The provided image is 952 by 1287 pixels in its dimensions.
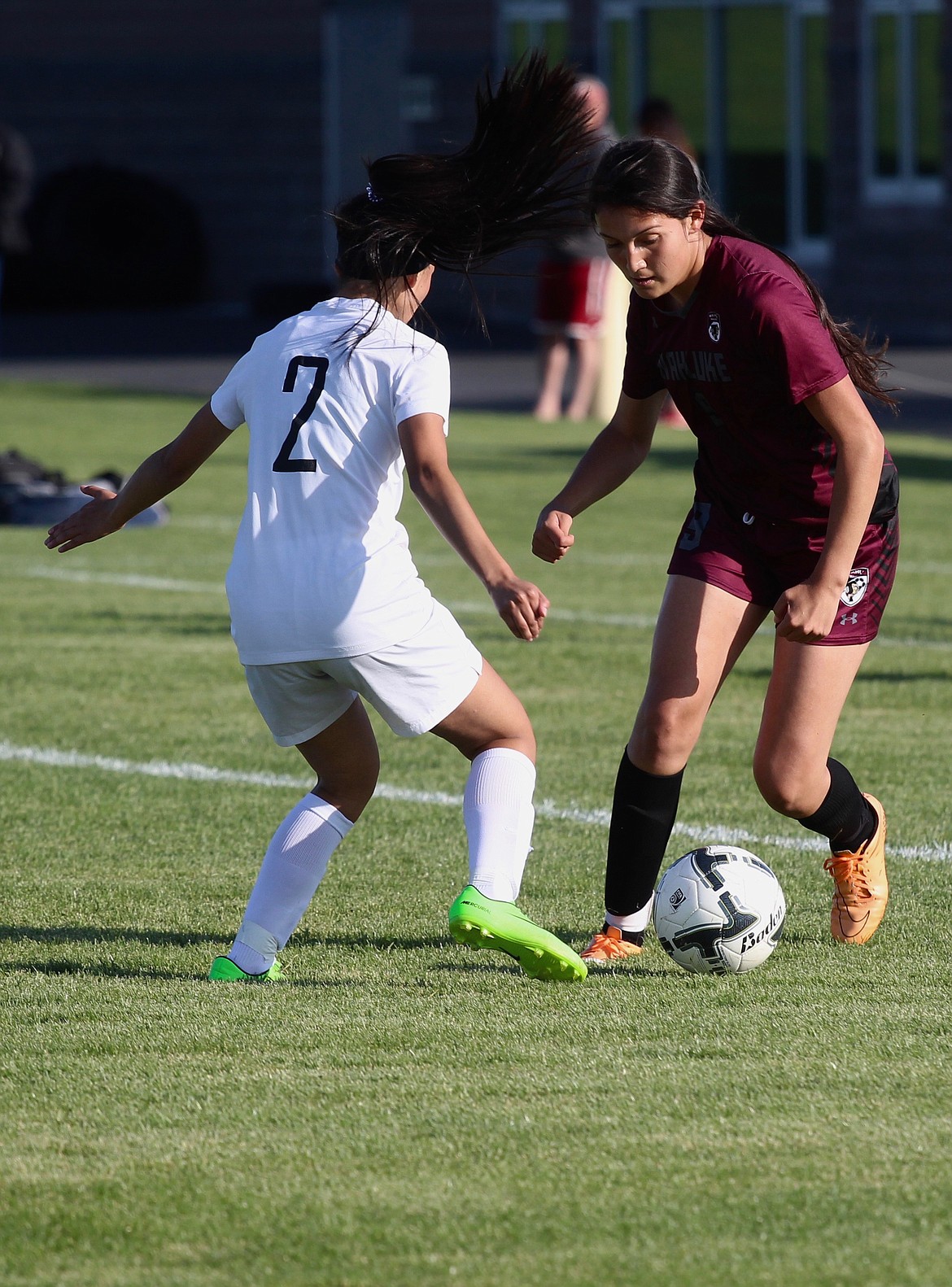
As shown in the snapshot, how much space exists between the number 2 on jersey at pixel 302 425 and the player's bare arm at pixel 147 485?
192mm

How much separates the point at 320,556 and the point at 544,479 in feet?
36.0

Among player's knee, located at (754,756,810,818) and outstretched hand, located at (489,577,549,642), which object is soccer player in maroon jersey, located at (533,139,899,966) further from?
outstretched hand, located at (489,577,549,642)

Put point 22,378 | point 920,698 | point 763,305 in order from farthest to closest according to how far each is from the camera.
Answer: point 22,378, point 920,698, point 763,305

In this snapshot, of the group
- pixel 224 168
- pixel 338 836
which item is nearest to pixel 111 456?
pixel 338 836

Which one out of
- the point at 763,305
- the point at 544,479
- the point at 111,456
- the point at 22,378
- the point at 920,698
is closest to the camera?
the point at 763,305

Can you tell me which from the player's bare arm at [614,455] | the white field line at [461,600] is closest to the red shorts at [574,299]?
the white field line at [461,600]

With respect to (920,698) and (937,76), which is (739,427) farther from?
(937,76)

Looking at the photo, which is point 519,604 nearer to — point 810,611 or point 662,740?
point 810,611

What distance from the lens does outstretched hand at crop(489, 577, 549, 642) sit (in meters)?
4.05

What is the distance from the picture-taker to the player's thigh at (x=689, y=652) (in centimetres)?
464

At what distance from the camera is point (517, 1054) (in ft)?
13.0

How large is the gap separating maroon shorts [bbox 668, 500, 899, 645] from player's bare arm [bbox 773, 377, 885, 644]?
275 millimetres

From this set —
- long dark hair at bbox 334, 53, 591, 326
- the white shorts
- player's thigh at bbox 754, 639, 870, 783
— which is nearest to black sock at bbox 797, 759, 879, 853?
player's thigh at bbox 754, 639, 870, 783

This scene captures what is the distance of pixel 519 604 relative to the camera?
4.05 metres
